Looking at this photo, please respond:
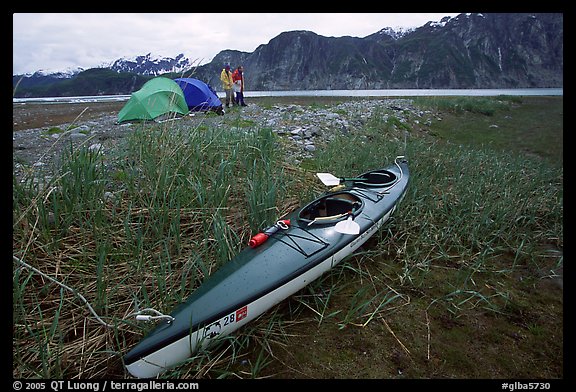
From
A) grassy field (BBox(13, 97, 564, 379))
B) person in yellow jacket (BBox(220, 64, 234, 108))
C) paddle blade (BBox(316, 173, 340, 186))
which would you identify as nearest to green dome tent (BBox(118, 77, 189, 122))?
person in yellow jacket (BBox(220, 64, 234, 108))

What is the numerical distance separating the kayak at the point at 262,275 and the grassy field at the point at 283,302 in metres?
0.13

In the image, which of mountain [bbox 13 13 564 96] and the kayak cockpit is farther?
mountain [bbox 13 13 564 96]

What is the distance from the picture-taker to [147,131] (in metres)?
3.37

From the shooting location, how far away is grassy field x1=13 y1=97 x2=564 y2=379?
1692 mm

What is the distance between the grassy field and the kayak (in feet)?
0.43

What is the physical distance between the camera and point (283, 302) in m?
2.08

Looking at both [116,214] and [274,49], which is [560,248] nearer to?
[116,214]

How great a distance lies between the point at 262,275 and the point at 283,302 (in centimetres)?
40

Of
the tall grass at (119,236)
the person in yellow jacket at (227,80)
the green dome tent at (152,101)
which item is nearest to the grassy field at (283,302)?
the tall grass at (119,236)

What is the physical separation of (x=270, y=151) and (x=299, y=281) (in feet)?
7.29

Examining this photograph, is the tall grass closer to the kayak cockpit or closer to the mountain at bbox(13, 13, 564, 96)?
the kayak cockpit

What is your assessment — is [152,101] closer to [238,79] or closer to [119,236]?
[238,79]

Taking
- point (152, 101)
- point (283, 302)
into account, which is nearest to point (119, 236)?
point (283, 302)

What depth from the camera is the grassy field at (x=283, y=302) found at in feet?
5.55
